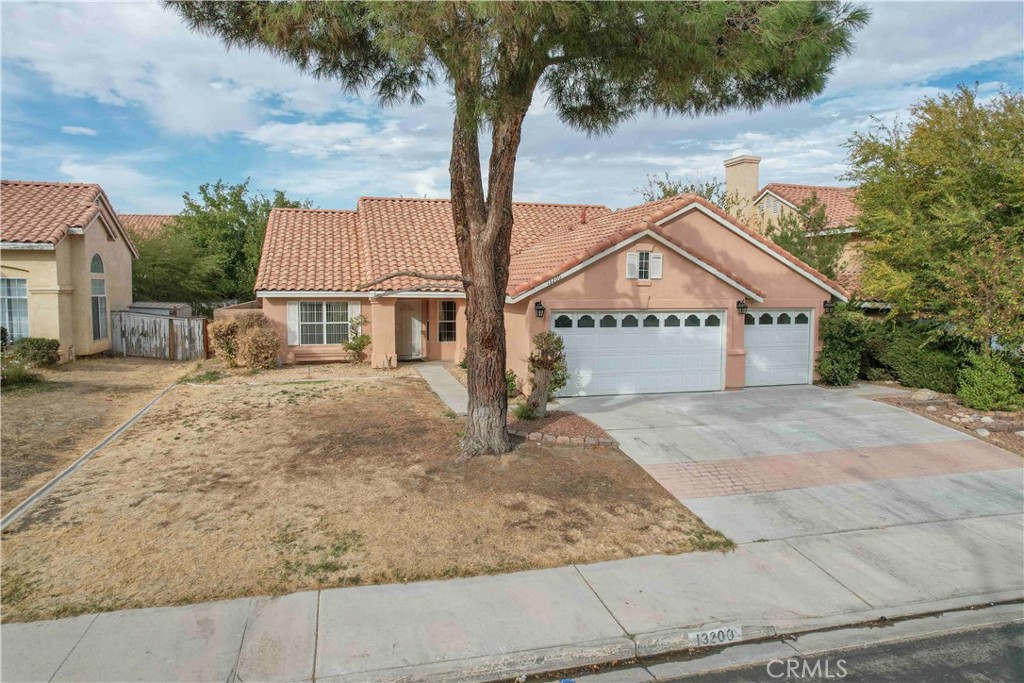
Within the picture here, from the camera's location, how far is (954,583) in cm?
668

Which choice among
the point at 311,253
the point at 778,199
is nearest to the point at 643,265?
the point at 311,253

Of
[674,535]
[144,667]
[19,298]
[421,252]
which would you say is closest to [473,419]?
[674,535]

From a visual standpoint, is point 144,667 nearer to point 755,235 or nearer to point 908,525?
point 908,525

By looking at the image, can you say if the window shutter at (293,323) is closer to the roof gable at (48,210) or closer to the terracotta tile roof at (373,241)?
the terracotta tile roof at (373,241)

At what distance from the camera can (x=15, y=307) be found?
17938mm

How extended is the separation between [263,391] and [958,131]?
17.4 metres

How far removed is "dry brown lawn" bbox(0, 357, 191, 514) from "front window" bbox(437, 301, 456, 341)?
A: 7.55 meters

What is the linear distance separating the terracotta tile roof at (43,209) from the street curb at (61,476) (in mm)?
8442

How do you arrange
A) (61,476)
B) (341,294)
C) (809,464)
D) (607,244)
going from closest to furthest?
(61,476), (809,464), (607,244), (341,294)

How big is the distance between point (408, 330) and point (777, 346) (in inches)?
430

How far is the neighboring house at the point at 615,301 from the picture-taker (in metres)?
Answer: 14.4

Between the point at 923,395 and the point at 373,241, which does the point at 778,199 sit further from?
the point at 373,241

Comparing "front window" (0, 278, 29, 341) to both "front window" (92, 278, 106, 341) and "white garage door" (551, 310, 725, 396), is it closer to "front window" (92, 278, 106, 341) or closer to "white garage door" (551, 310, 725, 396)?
"front window" (92, 278, 106, 341)

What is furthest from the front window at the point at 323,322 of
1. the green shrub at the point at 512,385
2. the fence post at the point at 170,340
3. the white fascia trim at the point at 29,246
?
the green shrub at the point at 512,385
